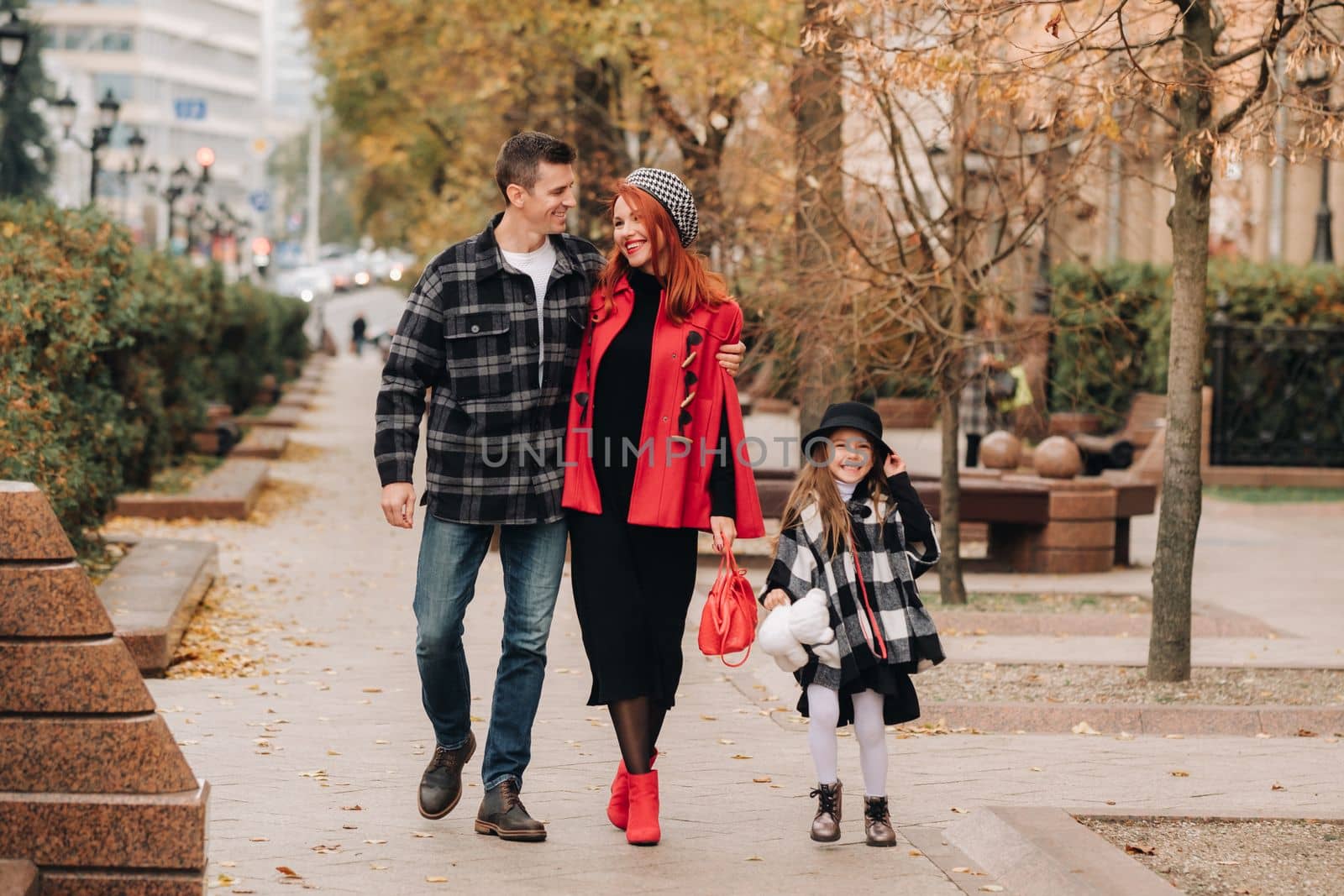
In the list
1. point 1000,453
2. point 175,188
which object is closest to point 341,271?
point 175,188

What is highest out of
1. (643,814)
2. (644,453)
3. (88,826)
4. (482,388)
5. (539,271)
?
(539,271)

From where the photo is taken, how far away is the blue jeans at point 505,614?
5742 millimetres

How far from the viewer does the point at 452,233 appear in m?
31.8

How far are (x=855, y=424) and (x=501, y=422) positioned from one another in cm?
104

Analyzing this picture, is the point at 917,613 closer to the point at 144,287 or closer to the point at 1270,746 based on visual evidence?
the point at 1270,746

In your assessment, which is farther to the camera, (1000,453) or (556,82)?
(556,82)

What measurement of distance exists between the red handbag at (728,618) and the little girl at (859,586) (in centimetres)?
13

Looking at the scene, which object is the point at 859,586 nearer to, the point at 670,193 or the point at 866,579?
the point at 866,579

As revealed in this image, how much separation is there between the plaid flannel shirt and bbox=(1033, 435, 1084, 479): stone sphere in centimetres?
882

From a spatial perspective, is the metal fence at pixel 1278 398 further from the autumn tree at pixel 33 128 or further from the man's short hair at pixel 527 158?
the autumn tree at pixel 33 128

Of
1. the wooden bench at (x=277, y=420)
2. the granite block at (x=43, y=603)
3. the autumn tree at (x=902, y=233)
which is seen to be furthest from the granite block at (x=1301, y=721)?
the wooden bench at (x=277, y=420)

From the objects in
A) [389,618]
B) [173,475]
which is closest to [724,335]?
[389,618]

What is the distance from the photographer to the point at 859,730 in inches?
228

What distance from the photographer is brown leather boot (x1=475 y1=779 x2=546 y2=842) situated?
5.72 meters
